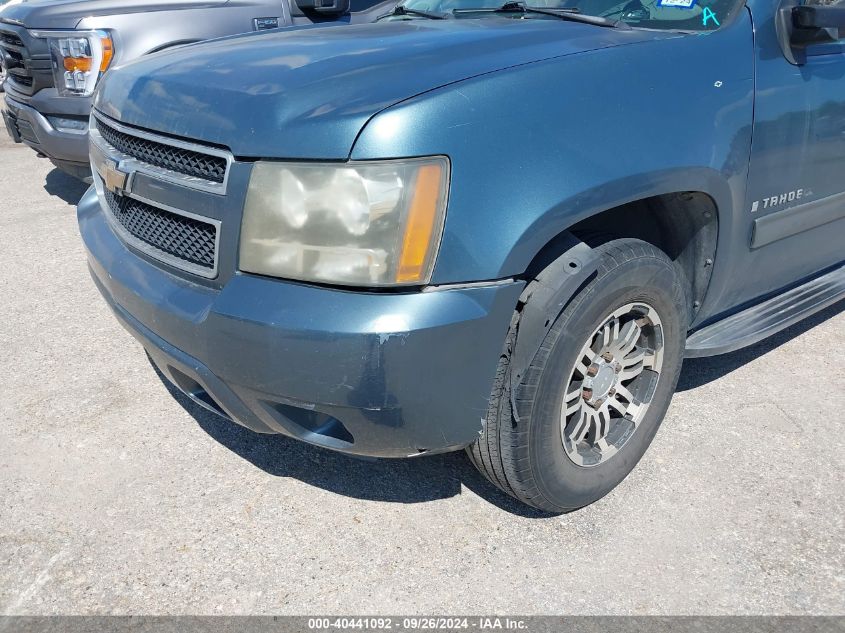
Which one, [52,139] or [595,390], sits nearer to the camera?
[595,390]

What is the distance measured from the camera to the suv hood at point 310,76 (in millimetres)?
1917

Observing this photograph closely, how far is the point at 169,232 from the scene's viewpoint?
227 cm

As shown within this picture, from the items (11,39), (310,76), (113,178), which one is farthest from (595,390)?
(11,39)

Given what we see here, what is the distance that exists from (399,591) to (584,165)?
1306 mm

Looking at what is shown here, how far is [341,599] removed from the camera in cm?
221

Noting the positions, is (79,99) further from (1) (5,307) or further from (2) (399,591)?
(2) (399,591)

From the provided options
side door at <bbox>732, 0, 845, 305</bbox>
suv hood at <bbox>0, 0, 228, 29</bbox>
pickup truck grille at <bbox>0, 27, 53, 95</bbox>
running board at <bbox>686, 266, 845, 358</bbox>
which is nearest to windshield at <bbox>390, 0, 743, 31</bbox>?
side door at <bbox>732, 0, 845, 305</bbox>

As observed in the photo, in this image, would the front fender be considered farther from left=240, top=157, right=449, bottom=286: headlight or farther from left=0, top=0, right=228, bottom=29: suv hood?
left=0, top=0, right=228, bottom=29: suv hood

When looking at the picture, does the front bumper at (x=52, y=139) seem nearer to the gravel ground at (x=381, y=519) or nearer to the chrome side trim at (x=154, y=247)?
the gravel ground at (x=381, y=519)

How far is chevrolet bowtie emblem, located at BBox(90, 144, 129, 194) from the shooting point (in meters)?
2.39

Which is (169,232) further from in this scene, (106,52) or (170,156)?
(106,52)

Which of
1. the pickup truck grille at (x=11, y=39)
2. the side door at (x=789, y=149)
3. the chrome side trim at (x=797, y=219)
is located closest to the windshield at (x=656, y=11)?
the side door at (x=789, y=149)

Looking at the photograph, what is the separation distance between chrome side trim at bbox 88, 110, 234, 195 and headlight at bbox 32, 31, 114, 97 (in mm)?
2797

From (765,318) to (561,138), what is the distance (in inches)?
57.1
